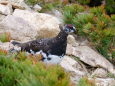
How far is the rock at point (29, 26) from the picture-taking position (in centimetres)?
822

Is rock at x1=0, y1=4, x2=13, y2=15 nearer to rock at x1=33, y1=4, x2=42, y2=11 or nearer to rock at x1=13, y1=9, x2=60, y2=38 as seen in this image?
rock at x1=13, y1=9, x2=60, y2=38

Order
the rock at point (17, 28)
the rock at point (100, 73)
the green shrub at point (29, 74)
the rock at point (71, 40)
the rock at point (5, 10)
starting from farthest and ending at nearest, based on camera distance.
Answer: the rock at point (5, 10) → the rock at point (71, 40) → the rock at point (17, 28) → the rock at point (100, 73) → the green shrub at point (29, 74)

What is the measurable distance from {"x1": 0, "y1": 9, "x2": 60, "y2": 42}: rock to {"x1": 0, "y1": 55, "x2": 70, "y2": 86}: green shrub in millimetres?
4436

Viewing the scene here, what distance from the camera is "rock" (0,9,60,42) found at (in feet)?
27.0

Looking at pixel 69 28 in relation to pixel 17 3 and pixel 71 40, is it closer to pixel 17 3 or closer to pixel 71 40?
pixel 71 40

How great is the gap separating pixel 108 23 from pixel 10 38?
229 cm

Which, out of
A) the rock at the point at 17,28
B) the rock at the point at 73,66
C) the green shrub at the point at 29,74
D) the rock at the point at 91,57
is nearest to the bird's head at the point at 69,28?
the rock at the point at 73,66

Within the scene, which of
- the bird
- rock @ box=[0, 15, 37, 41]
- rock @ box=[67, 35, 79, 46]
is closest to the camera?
the bird

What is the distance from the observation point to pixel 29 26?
844cm

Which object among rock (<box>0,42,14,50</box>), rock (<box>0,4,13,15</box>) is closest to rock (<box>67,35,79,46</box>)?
rock (<box>0,4,13,15</box>)

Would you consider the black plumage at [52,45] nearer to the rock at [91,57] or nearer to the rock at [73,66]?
the rock at [73,66]

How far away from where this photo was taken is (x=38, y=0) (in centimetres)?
1005

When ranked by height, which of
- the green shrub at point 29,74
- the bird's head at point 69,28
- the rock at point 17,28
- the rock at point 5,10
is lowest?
the rock at point 17,28

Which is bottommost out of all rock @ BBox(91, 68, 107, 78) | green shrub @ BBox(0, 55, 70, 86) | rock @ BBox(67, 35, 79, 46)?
rock @ BBox(91, 68, 107, 78)
